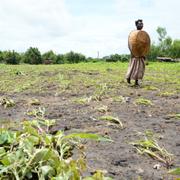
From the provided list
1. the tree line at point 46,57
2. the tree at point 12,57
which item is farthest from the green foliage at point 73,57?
the tree at point 12,57

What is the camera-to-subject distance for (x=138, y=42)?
917 centimetres

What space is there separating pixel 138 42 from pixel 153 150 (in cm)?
600

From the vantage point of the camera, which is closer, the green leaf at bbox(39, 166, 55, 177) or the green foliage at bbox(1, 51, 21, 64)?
the green leaf at bbox(39, 166, 55, 177)

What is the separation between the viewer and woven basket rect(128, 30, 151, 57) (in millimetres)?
9148

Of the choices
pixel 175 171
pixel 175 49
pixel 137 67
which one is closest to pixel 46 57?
pixel 137 67

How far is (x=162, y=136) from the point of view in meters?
3.95

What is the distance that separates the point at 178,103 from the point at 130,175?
4090mm

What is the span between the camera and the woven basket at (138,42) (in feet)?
30.0

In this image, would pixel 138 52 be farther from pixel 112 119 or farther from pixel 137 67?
pixel 112 119

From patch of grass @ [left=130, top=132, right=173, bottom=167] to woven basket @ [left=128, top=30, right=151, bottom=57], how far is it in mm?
5745

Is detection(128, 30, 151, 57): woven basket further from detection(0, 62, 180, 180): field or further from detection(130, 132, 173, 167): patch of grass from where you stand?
detection(130, 132, 173, 167): patch of grass

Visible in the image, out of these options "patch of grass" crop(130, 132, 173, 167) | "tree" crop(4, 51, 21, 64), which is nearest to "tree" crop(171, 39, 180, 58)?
"tree" crop(4, 51, 21, 64)

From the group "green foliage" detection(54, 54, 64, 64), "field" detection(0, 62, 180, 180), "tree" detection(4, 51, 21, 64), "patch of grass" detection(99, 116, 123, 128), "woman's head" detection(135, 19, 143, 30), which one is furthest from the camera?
"green foliage" detection(54, 54, 64, 64)

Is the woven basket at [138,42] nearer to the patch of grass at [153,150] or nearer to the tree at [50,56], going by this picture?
the patch of grass at [153,150]
